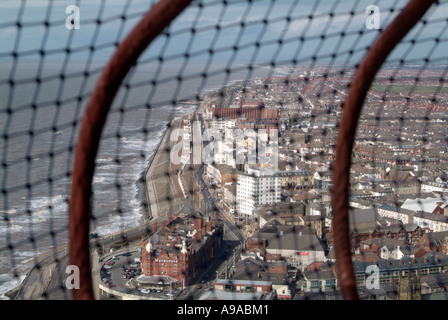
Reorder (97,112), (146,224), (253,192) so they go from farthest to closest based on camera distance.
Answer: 1. (253,192)
2. (146,224)
3. (97,112)

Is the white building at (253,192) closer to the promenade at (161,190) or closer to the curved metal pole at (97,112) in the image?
Answer: the promenade at (161,190)

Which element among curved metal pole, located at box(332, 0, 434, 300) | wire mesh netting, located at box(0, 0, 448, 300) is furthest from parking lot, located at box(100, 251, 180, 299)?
curved metal pole, located at box(332, 0, 434, 300)

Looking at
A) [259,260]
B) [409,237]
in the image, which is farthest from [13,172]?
[409,237]

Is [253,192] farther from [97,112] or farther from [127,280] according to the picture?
[97,112]

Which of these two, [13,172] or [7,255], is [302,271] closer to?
[7,255]

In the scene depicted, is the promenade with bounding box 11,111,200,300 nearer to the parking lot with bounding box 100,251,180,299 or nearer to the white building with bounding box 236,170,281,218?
the parking lot with bounding box 100,251,180,299

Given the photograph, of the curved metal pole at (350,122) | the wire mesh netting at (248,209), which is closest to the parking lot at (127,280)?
the wire mesh netting at (248,209)

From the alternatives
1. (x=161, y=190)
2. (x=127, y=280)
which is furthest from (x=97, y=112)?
(x=161, y=190)
